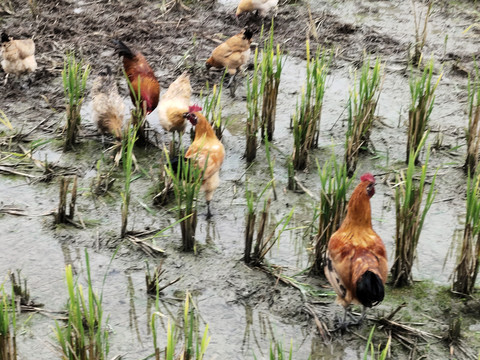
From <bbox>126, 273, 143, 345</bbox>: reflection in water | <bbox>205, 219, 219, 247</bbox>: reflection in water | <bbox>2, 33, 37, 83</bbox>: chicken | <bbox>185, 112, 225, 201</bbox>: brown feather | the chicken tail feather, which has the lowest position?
<bbox>126, 273, 143, 345</bbox>: reflection in water

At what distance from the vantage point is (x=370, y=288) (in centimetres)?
369

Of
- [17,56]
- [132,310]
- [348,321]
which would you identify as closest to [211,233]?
[132,310]

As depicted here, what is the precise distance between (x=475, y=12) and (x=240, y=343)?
6765mm

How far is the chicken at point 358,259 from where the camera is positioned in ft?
12.2

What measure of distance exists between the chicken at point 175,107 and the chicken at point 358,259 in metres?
2.15

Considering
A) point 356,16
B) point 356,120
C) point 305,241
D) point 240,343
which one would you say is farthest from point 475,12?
point 240,343

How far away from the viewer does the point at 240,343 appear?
3.91 meters

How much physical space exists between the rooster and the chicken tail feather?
2575 mm

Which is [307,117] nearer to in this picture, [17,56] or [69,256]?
[69,256]

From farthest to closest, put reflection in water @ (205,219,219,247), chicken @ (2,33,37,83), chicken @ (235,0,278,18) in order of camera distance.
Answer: chicken @ (235,0,278,18), chicken @ (2,33,37,83), reflection in water @ (205,219,219,247)

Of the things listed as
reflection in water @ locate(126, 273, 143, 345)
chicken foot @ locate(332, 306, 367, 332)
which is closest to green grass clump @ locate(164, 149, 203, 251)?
reflection in water @ locate(126, 273, 143, 345)

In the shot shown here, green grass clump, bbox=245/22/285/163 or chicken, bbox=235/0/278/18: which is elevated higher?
chicken, bbox=235/0/278/18

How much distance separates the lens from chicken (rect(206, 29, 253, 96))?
7105mm

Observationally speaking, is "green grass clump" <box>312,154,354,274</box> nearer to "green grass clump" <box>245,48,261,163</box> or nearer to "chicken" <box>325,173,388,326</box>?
"chicken" <box>325,173,388,326</box>
